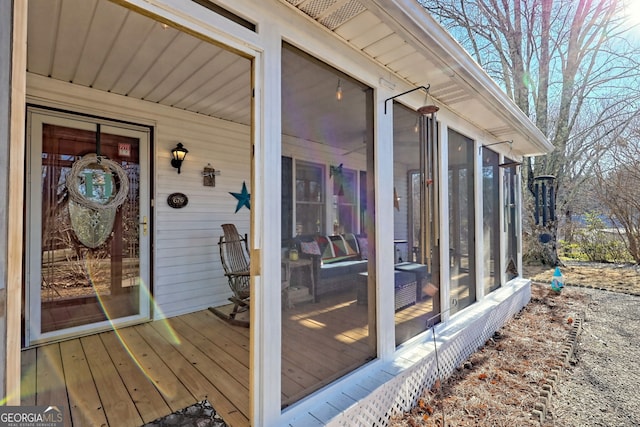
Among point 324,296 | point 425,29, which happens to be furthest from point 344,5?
point 324,296

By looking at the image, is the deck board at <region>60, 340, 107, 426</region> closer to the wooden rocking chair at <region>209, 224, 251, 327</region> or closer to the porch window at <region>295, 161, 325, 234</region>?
the wooden rocking chair at <region>209, 224, 251, 327</region>

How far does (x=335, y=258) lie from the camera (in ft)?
8.34

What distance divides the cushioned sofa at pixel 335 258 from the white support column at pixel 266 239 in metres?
0.45

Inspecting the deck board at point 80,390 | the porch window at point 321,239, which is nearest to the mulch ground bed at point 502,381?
the porch window at point 321,239

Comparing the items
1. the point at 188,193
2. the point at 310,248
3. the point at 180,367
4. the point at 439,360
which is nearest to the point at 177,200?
the point at 188,193

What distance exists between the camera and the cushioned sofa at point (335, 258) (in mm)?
2214

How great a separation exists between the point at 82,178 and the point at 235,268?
74.6 inches

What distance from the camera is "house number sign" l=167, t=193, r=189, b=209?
360cm

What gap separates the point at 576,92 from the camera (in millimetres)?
8578

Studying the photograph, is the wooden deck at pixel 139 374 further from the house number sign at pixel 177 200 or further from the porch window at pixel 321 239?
the house number sign at pixel 177 200

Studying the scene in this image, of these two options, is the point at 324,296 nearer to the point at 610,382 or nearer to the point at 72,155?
the point at 610,382

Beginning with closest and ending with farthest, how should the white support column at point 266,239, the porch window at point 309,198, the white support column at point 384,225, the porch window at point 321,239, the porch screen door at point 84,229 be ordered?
the white support column at point 266,239
the porch window at point 321,239
the porch window at point 309,198
the white support column at point 384,225
the porch screen door at point 84,229

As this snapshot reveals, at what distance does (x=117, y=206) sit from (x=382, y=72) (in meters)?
3.08

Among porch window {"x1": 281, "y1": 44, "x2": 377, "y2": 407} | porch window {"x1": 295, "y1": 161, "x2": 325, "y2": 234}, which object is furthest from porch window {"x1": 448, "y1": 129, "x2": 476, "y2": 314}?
porch window {"x1": 295, "y1": 161, "x2": 325, "y2": 234}
